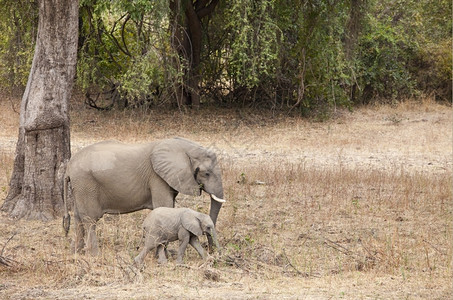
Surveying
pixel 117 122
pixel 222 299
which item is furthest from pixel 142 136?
pixel 222 299

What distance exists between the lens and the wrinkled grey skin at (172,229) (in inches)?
310

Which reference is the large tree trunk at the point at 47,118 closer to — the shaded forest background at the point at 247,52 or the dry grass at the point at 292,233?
the dry grass at the point at 292,233

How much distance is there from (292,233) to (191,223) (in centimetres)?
221

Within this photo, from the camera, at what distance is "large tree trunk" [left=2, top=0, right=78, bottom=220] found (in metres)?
Result: 10.2

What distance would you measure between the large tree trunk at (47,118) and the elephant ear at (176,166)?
2222 mm

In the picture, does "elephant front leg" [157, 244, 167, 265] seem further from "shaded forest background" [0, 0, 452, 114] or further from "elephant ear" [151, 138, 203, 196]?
"shaded forest background" [0, 0, 452, 114]

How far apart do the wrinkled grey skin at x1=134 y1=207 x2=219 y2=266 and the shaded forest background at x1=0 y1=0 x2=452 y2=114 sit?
8189 millimetres

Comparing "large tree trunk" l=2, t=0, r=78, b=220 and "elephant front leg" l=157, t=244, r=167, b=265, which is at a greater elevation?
"large tree trunk" l=2, t=0, r=78, b=220

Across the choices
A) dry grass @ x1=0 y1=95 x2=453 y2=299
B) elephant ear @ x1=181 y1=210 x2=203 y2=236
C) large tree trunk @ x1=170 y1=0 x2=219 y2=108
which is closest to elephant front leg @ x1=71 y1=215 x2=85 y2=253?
dry grass @ x1=0 y1=95 x2=453 y2=299

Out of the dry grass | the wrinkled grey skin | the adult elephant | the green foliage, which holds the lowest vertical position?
the dry grass

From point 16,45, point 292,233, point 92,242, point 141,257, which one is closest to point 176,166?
point 141,257

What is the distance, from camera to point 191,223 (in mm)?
7898

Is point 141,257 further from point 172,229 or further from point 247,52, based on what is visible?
point 247,52

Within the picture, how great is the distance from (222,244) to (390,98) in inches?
709
